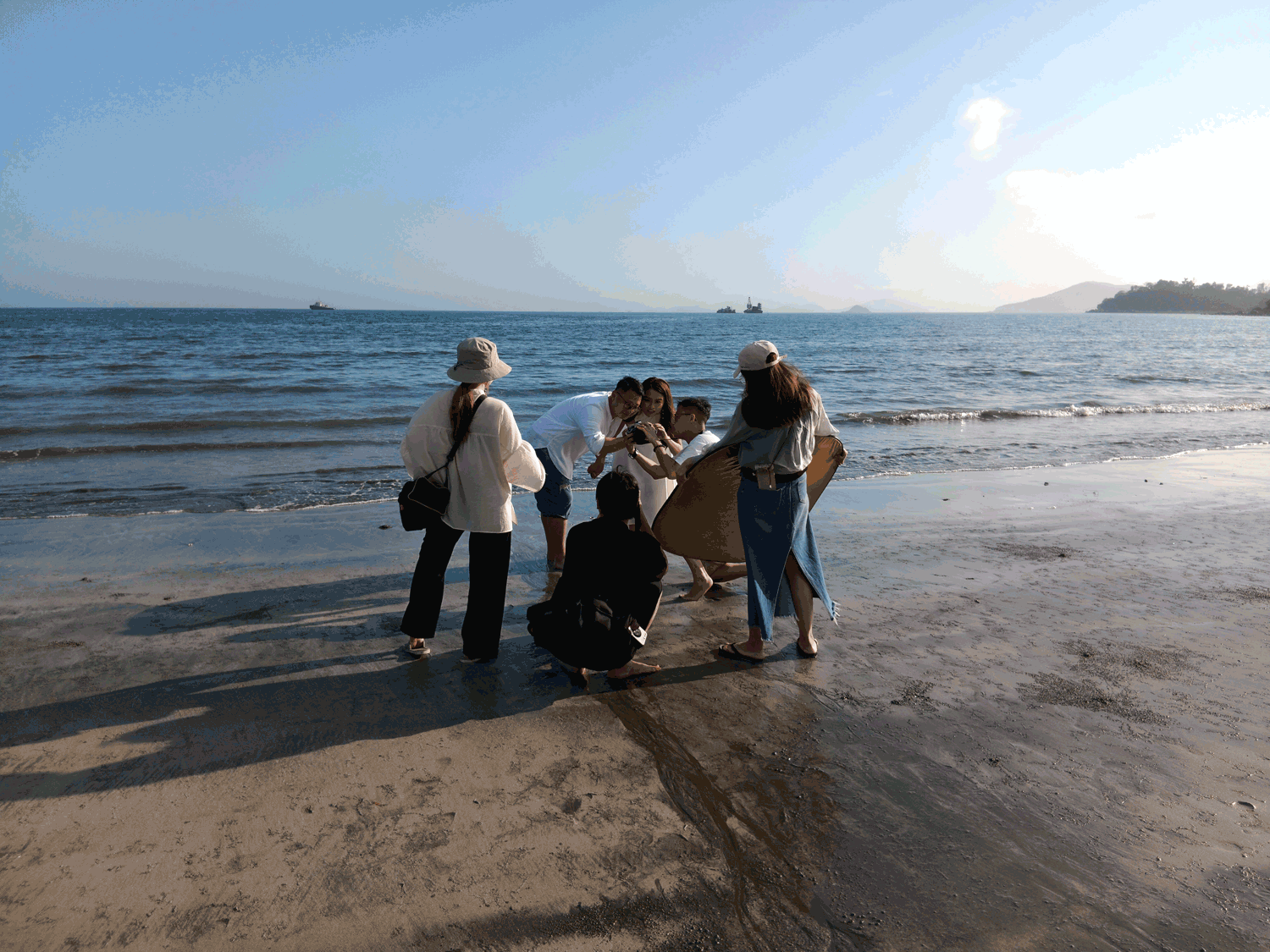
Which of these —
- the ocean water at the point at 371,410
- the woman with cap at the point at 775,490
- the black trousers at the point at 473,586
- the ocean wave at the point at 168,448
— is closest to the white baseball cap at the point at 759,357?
the woman with cap at the point at 775,490

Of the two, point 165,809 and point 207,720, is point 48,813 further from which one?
point 207,720

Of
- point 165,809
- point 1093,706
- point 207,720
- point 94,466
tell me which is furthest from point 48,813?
point 94,466

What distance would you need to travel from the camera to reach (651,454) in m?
5.05

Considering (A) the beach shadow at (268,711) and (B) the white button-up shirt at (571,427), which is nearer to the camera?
(A) the beach shadow at (268,711)

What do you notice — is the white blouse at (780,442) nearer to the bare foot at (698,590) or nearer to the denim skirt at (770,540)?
the denim skirt at (770,540)

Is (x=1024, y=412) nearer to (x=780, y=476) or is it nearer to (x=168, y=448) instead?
(x=780, y=476)

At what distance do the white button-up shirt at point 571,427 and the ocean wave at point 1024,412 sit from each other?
35.3 ft

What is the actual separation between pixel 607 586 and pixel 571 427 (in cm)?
207

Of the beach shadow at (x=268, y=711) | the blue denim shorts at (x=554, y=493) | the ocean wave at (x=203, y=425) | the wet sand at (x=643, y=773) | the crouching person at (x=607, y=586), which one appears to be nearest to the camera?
the wet sand at (x=643, y=773)

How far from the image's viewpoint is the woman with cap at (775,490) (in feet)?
12.4

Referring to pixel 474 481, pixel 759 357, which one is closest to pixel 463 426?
pixel 474 481

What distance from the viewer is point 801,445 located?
12.8 feet

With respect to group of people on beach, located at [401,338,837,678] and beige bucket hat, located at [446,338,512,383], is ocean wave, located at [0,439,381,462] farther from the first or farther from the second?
beige bucket hat, located at [446,338,512,383]

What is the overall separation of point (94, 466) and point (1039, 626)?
11.5 metres
